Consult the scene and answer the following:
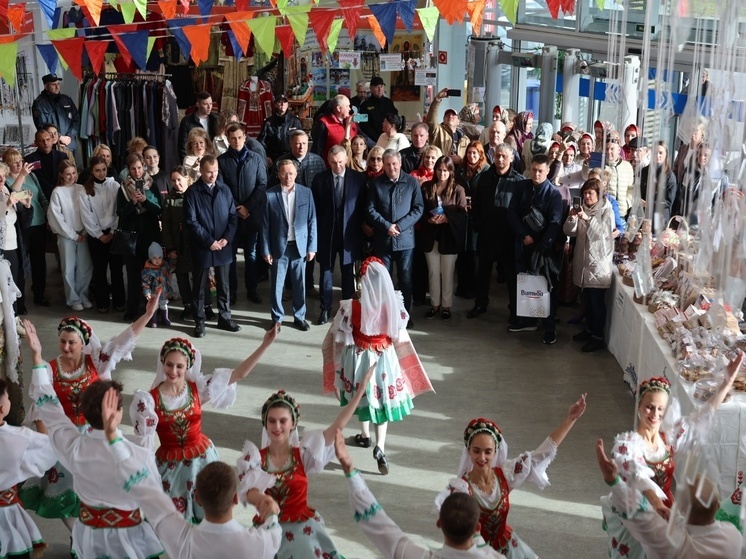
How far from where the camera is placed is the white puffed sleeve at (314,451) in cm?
463

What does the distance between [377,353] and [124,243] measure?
3.39 metres

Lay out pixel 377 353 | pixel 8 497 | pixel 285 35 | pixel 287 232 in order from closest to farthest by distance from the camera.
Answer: pixel 8 497, pixel 377 353, pixel 287 232, pixel 285 35

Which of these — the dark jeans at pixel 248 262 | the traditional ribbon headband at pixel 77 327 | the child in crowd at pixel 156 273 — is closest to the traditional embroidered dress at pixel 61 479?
the traditional ribbon headband at pixel 77 327

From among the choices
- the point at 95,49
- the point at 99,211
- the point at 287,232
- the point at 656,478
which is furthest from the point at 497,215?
the point at 656,478

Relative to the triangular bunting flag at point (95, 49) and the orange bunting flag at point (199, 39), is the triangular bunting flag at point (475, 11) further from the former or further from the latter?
the triangular bunting flag at point (95, 49)

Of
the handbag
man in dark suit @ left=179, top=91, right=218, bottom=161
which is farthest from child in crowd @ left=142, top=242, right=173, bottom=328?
man in dark suit @ left=179, top=91, right=218, bottom=161

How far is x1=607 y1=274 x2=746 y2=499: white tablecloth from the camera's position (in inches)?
231

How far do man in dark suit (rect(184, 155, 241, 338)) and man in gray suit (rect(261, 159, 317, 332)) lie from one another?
307 millimetres

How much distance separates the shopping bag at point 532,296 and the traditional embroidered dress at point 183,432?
3.66 meters

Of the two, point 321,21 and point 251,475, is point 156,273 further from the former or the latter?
point 251,475

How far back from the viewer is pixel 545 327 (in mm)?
8547

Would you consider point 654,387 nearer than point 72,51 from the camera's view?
Yes

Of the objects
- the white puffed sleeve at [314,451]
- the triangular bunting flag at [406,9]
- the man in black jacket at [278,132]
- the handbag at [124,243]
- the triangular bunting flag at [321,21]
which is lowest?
the handbag at [124,243]

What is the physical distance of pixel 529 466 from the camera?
4551 millimetres
